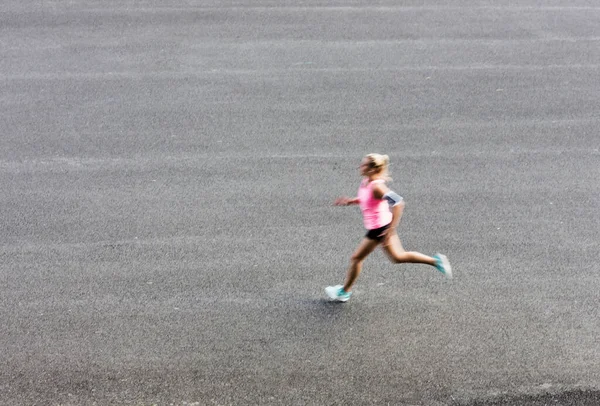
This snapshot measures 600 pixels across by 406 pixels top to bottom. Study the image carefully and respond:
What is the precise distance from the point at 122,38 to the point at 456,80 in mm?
5456

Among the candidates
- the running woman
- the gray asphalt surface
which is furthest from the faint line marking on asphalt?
the running woman

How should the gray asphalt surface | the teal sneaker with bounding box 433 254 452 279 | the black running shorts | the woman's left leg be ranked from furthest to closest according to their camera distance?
the teal sneaker with bounding box 433 254 452 279, the woman's left leg, the black running shorts, the gray asphalt surface

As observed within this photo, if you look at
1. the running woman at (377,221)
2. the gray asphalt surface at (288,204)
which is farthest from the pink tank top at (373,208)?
the gray asphalt surface at (288,204)

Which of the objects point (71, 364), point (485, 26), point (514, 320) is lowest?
point (71, 364)

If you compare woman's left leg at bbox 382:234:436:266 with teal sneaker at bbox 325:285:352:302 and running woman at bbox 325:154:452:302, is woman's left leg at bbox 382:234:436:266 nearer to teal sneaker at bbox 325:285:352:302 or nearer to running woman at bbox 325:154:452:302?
running woman at bbox 325:154:452:302

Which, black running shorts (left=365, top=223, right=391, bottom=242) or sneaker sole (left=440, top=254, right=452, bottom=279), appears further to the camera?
sneaker sole (left=440, top=254, right=452, bottom=279)

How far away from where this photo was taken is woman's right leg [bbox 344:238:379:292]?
6.81 m

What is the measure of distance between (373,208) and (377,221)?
0.12m

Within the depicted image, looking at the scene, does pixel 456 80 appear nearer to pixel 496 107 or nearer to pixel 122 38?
pixel 496 107

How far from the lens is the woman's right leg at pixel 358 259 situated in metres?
6.81

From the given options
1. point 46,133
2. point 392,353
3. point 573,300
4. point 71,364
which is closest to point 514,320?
point 573,300

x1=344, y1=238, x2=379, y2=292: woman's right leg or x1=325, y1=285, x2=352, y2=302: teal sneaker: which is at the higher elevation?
x1=344, y1=238, x2=379, y2=292: woman's right leg

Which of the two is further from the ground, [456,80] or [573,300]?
[456,80]

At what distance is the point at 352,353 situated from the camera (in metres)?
6.48
